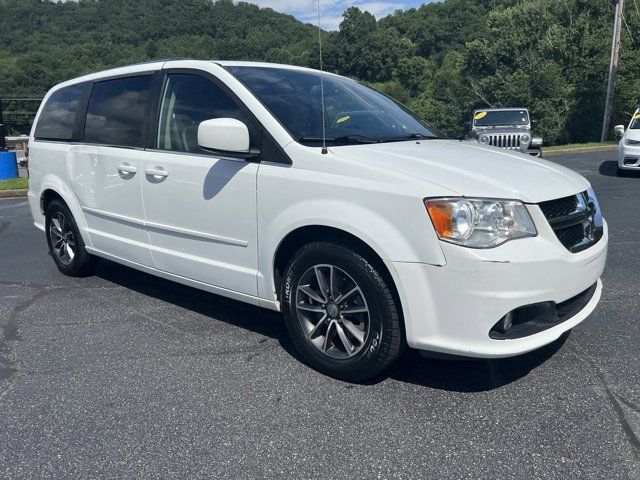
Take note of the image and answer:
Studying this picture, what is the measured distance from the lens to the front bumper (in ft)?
8.90

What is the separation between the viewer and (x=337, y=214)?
3.05m

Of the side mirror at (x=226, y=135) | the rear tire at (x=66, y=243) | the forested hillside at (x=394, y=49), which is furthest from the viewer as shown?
the forested hillside at (x=394, y=49)

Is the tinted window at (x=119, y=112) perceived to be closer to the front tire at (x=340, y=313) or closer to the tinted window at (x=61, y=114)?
the tinted window at (x=61, y=114)

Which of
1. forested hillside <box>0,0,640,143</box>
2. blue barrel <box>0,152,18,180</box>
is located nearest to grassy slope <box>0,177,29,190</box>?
blue barrel <box>0,152,18,180</box>

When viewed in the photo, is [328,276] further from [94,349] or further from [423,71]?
[423,71]

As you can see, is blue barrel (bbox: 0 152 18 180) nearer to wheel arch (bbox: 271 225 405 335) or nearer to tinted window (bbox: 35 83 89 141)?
tinted window (bbox: 35 83 89 141)

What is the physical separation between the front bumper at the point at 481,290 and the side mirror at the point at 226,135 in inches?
46.4

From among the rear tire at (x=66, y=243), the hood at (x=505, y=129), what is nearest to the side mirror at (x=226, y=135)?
the rear tire at (x=66, y=243)

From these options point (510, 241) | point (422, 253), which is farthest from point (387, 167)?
point (510, 241)

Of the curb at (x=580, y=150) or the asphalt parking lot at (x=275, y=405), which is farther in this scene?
the curb at (x=580, y=150)

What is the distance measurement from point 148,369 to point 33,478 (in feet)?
3.53

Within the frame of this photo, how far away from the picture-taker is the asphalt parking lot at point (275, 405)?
2506 mm

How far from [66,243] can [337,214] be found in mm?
3463

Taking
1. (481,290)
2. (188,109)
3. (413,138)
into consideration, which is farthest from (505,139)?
(481,290)
